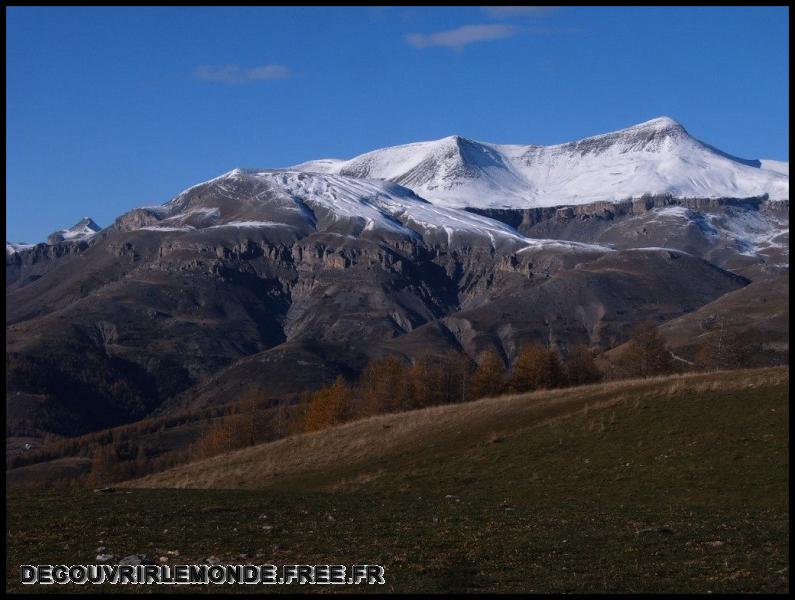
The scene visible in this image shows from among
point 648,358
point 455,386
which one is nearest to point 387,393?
point 455,386

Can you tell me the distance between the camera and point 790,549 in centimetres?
2109

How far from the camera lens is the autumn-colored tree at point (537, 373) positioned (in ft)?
273

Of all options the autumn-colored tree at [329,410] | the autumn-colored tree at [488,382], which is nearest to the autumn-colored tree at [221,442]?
the autumn-colored tree at [329,410]

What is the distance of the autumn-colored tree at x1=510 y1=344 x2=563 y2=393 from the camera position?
83.2m

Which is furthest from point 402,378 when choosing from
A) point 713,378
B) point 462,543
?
point 462,543

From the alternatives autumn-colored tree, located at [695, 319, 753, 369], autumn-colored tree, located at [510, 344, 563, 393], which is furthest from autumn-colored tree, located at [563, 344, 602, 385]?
autumn-colored tree, located at [695, 319, 753, 369]

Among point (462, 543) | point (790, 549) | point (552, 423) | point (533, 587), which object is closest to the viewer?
point (533, 587)

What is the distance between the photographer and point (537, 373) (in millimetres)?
83812

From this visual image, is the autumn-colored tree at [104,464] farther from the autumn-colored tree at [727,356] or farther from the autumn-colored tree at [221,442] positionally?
the autumn-colored tree at [727,356]

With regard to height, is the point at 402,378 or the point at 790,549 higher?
the point at 402,378

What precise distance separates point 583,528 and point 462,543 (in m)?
3.69

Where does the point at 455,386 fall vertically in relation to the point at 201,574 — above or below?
above

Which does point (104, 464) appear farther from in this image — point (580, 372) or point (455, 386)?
point (580, 372)

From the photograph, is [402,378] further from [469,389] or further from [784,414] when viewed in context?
[784,414]
